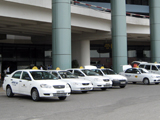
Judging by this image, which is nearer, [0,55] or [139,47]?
[0,55]

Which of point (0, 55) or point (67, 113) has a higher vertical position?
point (0, 55)

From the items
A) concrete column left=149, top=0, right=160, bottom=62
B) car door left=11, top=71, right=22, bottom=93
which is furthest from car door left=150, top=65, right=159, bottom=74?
car door left=11, top=71, right=22, bottom=93

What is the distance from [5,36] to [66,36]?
2067 cm

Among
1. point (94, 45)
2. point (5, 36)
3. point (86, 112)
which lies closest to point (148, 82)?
point (86, 112)

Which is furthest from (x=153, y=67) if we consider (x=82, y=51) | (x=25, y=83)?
(x=25, y=83)

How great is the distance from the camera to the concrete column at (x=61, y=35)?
77.2 ft

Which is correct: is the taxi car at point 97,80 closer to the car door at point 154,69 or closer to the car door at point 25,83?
the car door at point 25,83

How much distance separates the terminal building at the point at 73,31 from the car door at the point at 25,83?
31.1 ft

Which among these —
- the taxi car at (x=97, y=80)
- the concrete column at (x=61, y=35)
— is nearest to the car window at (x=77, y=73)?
the taxi car at (x=97, y=80)

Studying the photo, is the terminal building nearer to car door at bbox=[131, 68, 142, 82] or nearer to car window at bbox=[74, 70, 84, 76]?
car window at bbox=[74, 70, 84, 76]

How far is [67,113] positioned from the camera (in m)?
9.66

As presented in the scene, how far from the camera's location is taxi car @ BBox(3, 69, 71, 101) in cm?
1277

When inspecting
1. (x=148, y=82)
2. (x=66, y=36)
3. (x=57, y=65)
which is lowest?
(x=148, y=82)

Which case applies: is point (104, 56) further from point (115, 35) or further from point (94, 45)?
point (115, 35)
